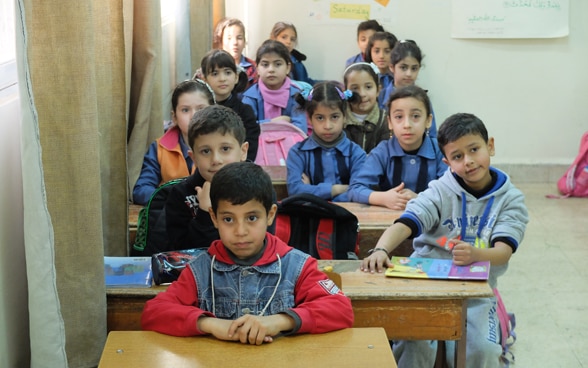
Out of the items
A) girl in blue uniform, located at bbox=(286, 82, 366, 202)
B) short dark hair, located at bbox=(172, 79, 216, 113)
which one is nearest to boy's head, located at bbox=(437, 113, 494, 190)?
girl in blue uniform, located at bbox=(286, 82, 366, 202)

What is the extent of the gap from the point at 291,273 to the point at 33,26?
981mm

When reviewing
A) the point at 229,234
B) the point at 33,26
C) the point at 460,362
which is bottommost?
the point at 460,362

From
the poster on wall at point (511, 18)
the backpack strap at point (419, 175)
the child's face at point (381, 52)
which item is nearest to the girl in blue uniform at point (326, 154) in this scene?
the backpack strap at point (419, 175)

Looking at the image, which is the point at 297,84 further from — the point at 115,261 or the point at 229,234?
the point at 229,234

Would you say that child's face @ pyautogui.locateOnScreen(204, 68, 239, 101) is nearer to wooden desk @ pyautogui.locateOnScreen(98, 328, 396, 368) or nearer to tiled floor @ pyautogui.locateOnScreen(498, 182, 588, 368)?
tiled floor @ pyautogui.locateOnScreen(498, 182, 588, 368)

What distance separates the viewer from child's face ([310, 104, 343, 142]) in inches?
180

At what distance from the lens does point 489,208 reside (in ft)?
10.9

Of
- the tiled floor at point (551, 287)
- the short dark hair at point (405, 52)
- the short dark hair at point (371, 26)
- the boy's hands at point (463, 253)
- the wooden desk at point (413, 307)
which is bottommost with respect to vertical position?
the tiled floor at point (551, 287)

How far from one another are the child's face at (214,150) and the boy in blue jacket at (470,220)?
0.64m

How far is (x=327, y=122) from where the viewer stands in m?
4.58

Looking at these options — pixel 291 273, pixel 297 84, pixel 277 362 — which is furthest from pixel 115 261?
pixel 297 84

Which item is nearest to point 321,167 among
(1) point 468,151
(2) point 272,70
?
(1) point 468,151

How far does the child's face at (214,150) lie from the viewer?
333cm

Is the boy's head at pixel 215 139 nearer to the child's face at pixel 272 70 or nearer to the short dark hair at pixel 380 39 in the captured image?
the child's face at pixel 272 70
